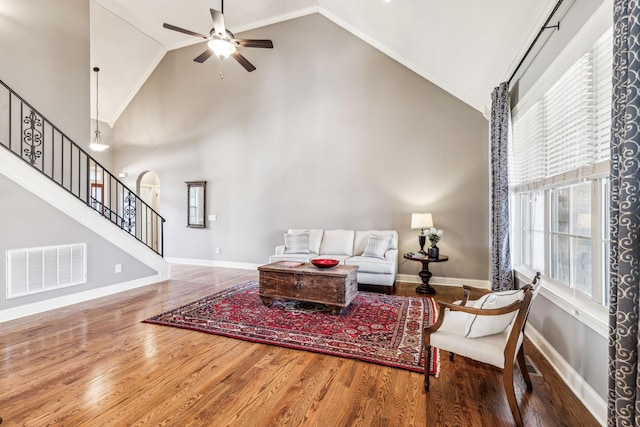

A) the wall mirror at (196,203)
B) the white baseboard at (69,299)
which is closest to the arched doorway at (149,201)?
the wall mirror at (196,203)

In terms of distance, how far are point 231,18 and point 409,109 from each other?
426 cm

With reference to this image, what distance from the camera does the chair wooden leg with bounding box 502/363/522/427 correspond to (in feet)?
6.06

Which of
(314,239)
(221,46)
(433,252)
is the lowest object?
(433,252)

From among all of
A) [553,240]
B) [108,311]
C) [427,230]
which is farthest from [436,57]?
[108,311]

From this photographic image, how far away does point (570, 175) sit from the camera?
7.93 feet

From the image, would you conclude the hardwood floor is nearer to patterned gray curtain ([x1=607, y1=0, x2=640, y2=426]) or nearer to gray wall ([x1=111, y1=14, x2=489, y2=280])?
patterned gray curtain ([x1=607, y1=0, x2=640, y2=426])

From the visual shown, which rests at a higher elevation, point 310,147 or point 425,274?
point 310,147

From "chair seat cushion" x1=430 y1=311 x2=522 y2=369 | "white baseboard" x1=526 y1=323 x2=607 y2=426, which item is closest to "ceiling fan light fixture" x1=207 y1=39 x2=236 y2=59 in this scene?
"chair seat cushion" x1=430 y1=311 x2=522 y2=369

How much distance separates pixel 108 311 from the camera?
4.00 meters

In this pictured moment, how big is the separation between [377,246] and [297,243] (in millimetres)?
1511

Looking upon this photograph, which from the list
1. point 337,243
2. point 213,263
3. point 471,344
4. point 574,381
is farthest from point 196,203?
point 574,381

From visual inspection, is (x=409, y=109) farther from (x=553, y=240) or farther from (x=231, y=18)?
(x=231, y=18)

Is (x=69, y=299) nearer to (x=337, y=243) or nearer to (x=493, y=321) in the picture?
(x=337, y=243)

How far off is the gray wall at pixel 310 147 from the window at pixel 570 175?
5.76ft
